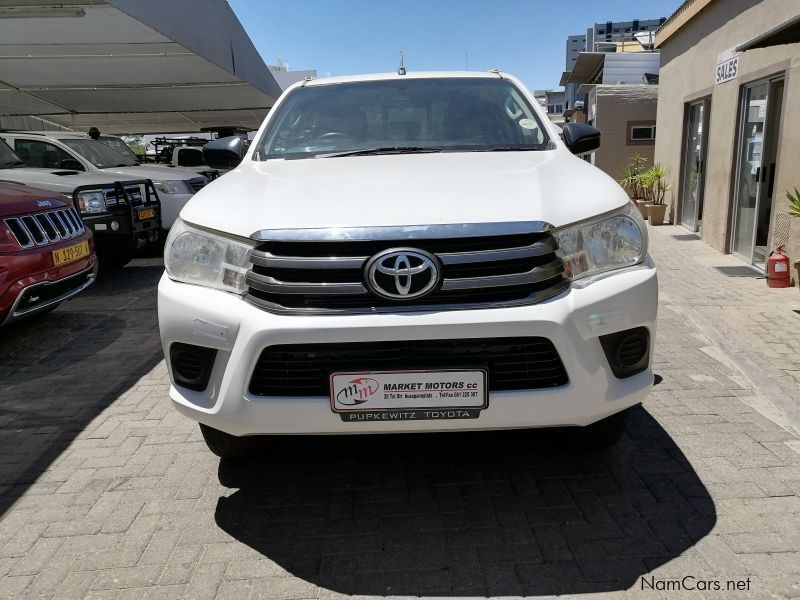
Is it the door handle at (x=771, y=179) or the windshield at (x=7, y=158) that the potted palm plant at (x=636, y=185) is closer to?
A: the door handle at (x=771, y=179)

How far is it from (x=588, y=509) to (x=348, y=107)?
2532 mm

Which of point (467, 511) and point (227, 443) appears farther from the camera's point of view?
point (227, 443)

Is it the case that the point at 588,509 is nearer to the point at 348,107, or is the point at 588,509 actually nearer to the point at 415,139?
the point at 415,139

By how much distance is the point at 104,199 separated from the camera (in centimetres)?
773

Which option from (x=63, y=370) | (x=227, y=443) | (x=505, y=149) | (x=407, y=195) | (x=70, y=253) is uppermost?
(x=505, y=149)

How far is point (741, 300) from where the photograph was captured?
20.9 ft

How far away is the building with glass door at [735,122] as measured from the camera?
7.07 m

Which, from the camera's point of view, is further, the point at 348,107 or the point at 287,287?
the point at 348,107

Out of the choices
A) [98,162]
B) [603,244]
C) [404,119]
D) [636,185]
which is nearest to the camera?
[603,244]

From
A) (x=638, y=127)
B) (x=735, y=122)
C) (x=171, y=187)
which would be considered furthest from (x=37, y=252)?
(x=638, y=127)

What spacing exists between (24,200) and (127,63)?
8.44 m

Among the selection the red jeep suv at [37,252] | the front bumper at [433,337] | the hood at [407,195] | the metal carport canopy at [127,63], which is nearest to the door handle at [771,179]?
the hood at [407,195]

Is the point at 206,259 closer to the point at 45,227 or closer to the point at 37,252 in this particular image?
the point at 37,252

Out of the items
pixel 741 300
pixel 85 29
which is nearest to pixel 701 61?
pixel 741 300
